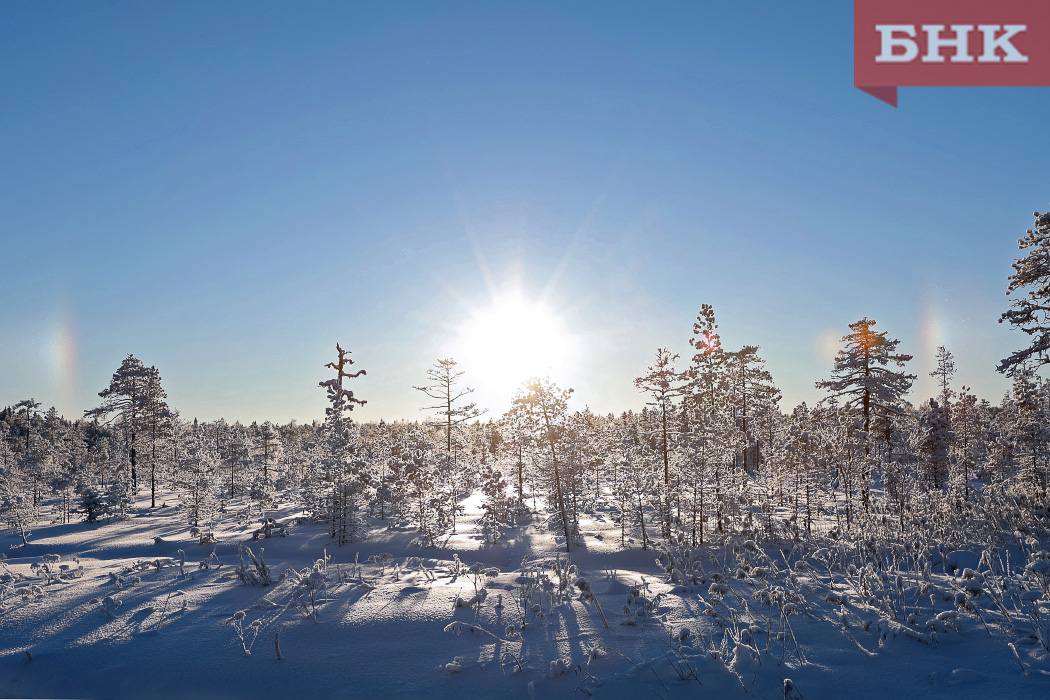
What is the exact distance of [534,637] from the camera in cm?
590

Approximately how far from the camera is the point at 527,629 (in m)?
6.18

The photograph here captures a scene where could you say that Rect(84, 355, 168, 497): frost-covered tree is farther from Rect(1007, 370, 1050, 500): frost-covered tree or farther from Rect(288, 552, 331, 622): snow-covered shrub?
Rect(1007, 370, 1050, 500): frost-covered tree

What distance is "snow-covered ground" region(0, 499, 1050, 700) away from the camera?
4543mm

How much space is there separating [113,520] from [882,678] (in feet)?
106

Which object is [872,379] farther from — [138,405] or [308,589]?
[138,405]

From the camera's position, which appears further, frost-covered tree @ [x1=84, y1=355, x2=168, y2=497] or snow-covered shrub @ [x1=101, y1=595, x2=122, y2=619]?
frost-covered tree @ [x1=84, y1=355, x2=168, y2=497]

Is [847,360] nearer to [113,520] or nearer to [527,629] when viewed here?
[527,629]

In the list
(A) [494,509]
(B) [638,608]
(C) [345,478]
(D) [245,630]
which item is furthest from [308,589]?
(A) [494,509]

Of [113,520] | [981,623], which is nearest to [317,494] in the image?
[113,520]

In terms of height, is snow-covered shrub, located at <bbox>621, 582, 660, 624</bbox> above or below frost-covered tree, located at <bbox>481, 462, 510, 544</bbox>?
above

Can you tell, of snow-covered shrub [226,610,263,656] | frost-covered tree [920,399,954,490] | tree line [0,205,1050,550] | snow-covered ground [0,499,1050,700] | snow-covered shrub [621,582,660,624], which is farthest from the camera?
frost-covered tree [920,399,954,490]

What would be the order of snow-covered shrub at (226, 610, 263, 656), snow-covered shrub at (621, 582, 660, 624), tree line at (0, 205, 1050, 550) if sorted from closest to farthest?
snow-covered shrub at (226, 610, 263, 656) → snow-covered shrub at (621, 582, 660, 624) → tree line at (0, 205, 1050, 550)

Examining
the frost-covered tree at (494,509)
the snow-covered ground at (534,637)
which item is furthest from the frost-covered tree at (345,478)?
the snow-covered ground at (534,637)

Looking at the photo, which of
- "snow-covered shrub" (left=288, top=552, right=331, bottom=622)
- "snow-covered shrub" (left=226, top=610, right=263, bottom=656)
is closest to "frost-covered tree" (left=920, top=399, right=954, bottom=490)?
"snow-covered shrub" (left=288, top=552, right=331, bottom=622)
